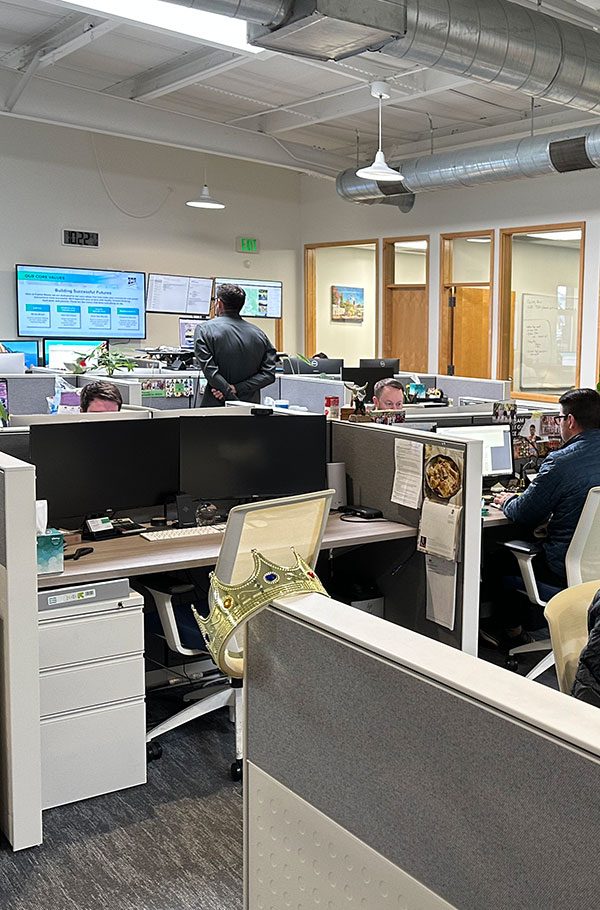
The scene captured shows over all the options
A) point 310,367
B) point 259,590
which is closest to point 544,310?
point 310,367

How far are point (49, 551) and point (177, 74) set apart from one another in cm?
575

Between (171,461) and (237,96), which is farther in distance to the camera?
(237,96)

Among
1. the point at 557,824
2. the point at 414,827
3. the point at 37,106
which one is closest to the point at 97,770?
the point at 414,827

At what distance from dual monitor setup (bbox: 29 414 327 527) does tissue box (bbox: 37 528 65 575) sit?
1.54ft

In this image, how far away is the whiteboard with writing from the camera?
8695mm

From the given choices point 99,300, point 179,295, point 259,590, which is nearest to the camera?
point 259,590

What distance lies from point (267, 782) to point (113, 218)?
8.96 m

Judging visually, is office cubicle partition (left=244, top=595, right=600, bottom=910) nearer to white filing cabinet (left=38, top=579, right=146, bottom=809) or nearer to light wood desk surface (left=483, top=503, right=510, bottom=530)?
white filing cabinet (left=38, top=579, right=146, bottom=809)

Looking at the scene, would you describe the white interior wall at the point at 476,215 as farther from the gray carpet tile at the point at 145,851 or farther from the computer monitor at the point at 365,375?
the gray carpet tile at the point at 145,851

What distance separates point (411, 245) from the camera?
10477 millimetres

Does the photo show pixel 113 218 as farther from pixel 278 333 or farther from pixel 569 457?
pixel 569 457

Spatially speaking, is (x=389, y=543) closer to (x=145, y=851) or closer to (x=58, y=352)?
(x=145, y=851)

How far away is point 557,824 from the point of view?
0.85 meters

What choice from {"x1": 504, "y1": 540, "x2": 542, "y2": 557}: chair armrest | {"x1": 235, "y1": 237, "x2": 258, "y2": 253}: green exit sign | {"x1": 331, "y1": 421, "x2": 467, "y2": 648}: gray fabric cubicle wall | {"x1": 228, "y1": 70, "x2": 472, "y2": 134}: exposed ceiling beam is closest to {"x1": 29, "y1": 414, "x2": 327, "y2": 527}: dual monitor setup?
{"x1": 331, "y1": 421, "x2": 467, "y2": 648}: gray fabric cubicle wall
